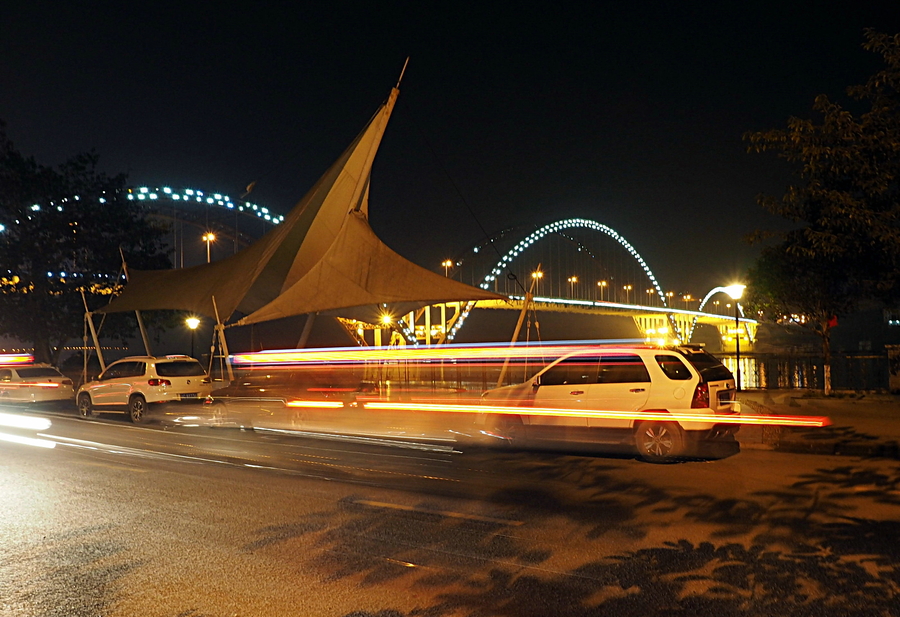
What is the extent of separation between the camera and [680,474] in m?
9.72

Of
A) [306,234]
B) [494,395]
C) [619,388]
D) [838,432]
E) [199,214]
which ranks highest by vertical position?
[199,214]

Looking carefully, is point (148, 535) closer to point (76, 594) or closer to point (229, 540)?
point (229, 540)

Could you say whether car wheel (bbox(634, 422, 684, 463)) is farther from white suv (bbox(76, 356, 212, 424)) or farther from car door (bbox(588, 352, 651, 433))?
white suv (bbox(76, 356, 212, 424))

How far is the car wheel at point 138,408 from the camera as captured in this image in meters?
17.7

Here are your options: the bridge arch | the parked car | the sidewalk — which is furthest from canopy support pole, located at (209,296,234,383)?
the bridge arch

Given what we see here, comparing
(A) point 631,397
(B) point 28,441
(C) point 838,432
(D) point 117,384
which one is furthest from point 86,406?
(C) point 838,432

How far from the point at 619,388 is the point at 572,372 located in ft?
2.92

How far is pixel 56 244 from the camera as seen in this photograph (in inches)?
1330

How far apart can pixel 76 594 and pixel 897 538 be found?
6213 millimetres

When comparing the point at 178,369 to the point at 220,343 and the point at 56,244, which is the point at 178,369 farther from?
the point at 56,244

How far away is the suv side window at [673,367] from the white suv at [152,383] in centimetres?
1035

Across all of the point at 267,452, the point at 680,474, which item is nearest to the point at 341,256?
the point at 267,452

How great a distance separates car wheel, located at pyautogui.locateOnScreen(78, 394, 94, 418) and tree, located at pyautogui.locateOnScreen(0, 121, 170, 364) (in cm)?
1402

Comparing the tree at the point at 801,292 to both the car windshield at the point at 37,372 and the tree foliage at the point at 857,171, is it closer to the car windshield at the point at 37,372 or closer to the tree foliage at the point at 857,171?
the tree foliage at the point at 857,171
